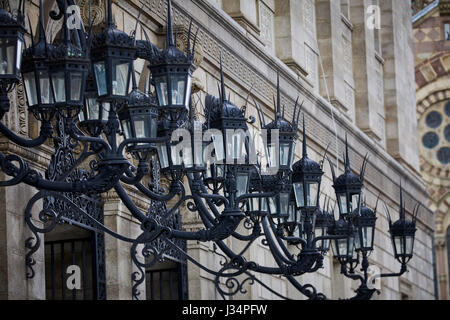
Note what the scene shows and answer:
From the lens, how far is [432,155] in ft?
177

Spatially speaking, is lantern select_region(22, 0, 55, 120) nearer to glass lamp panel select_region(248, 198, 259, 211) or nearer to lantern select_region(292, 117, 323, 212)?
glass lamp panel select_region(248, 198, 259, 211)

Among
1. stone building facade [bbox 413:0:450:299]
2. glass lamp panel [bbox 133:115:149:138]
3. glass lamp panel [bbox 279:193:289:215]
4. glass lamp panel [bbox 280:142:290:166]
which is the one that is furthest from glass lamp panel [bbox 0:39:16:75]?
stone building facade [bbox 413:0:450:299]

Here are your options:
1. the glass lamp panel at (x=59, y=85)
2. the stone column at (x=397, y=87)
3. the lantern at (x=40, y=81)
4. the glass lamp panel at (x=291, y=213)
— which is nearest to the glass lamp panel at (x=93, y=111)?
the lantern at (x=40, y=81)

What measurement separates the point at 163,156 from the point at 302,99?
12115mm

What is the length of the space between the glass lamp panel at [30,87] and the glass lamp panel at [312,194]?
5.27 metres

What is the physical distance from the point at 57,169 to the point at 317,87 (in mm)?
13587

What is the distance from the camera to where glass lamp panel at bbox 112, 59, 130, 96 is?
11250mm

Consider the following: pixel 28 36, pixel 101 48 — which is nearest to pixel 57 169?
pixel 28 36

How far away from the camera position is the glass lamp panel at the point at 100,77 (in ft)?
37.1

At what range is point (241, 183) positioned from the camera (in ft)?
44.9

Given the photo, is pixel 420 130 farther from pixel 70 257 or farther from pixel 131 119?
pixel 131 119

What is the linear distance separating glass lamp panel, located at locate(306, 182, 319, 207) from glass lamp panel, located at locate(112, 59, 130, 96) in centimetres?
484

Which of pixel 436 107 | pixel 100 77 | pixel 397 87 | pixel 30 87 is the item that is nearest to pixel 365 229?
pixel 100 77

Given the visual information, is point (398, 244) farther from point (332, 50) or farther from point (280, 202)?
point (332, 50)
